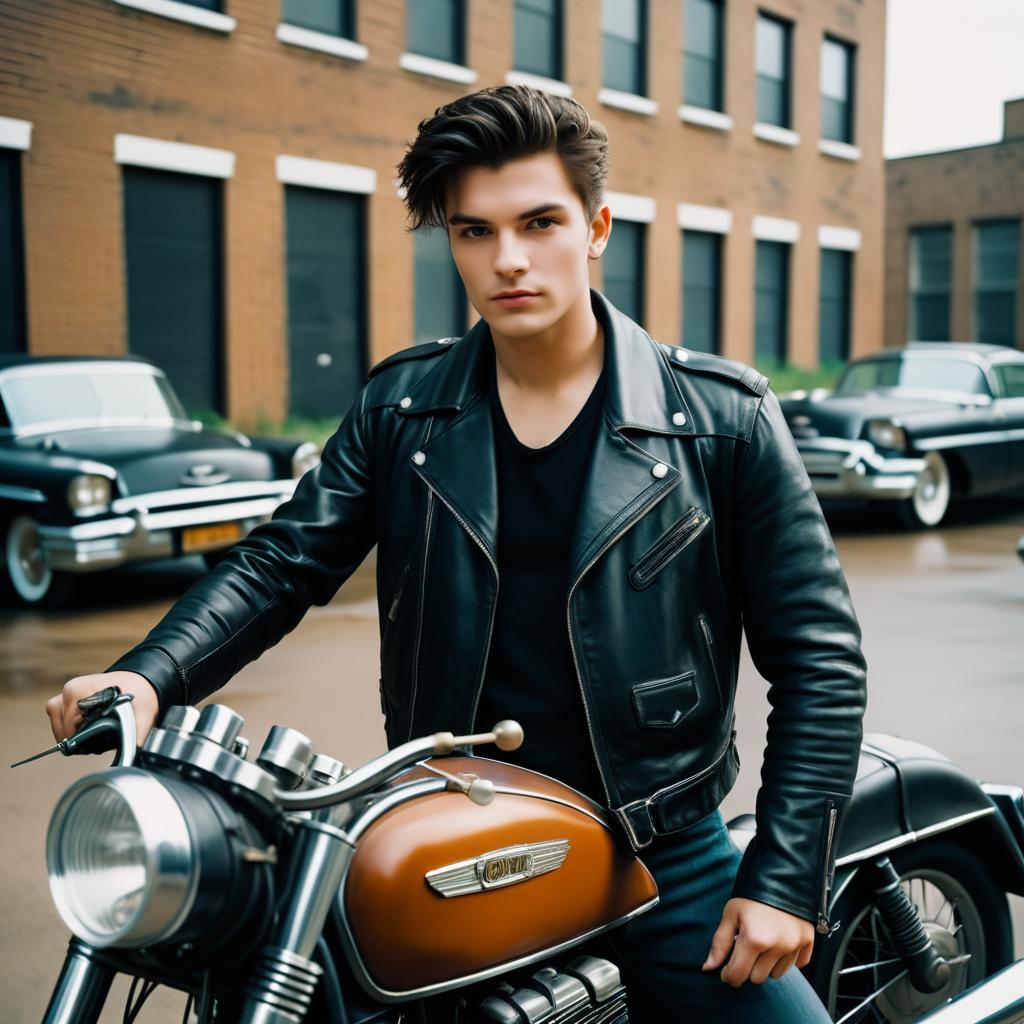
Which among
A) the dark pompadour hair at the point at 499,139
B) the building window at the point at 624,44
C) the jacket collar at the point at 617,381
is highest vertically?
the building window at the point at 624,44

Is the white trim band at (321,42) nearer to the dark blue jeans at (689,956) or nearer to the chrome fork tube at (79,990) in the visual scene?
the dark blue jeans at (689,956)

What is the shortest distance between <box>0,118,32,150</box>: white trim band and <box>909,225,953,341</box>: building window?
24.0 m

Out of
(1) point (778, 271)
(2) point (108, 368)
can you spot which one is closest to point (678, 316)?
(1) point (778, 271)

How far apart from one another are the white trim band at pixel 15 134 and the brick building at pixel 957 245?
23.7m

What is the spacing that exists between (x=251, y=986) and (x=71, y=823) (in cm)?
25

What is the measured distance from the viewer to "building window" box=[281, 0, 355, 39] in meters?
15.1

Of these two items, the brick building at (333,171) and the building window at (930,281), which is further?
the building window at (930,281)

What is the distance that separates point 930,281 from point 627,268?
1466 centimetres

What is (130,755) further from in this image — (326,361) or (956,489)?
(326,361)

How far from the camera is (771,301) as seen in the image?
22.7 m


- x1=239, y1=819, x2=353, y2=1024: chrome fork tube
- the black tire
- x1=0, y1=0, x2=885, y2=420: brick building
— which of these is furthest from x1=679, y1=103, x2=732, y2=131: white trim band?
x1=239, y1=819, x2=353, y2=1024: chrome fork tube

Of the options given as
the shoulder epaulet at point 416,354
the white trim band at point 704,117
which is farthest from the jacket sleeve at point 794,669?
the white trim band at point 704,117

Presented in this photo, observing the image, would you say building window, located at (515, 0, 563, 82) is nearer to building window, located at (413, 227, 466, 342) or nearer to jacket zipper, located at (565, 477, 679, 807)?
building window, located at (413, 227, 466, 342)

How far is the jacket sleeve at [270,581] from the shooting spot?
6.34ft
